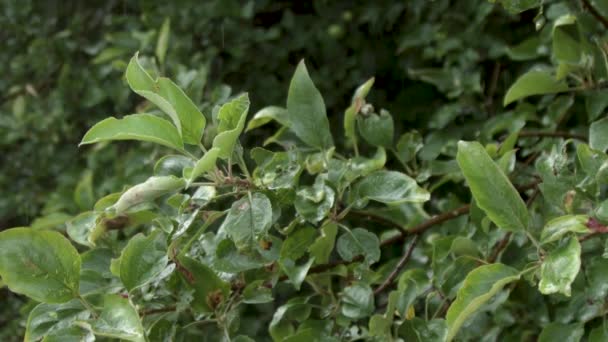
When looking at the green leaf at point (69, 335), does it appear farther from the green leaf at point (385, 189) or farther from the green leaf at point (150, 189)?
→ the green leaf at point (385, 189)

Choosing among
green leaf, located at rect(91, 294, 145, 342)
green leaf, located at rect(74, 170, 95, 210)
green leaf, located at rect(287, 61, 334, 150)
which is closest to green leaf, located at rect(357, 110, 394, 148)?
green leaf, located at rect(287, 61, 334, 150)

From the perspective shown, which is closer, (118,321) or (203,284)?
(118,321)

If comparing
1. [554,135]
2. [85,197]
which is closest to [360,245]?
[554,135]

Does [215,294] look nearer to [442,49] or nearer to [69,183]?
[442,49]

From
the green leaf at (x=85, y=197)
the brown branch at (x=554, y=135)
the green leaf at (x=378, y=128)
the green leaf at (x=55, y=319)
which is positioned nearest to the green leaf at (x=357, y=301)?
the green leaf at (x=378, y=128)

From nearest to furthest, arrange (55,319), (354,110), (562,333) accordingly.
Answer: (55,319)
(562,333)
(354,110)

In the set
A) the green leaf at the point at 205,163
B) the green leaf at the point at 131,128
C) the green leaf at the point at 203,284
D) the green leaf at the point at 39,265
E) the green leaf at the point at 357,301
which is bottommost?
the green leaf at the point at 357,301

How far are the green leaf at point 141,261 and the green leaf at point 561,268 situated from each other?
373mm

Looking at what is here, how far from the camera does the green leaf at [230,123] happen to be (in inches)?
31.8

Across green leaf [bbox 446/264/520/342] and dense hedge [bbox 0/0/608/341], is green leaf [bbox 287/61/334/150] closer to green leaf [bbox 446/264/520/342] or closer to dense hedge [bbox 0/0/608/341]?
dense hedge [bbox 0/0/608/341]

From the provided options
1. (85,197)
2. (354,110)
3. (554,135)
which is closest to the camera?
(354,110)

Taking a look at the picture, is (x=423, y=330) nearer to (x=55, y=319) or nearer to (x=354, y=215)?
(x=354, y=215)

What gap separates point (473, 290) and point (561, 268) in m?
0.08

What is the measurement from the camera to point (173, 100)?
0.84m
